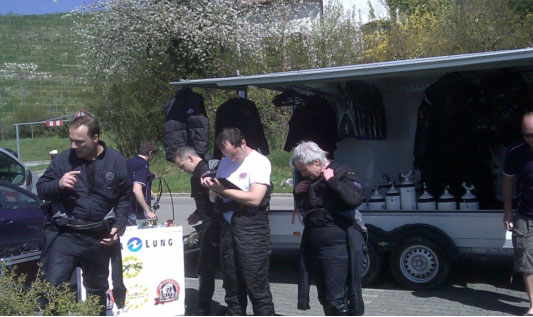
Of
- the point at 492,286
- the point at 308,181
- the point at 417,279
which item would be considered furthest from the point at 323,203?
the point at 492,286

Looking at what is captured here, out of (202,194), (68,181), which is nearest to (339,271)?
(202,194)

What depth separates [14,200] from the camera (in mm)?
7777

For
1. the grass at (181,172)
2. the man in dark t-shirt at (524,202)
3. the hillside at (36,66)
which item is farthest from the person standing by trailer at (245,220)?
the hillside at (36,66)

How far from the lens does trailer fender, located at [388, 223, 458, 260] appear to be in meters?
6.85

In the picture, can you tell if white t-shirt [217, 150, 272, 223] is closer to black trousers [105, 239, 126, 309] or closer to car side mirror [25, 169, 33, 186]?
black trousers [105, 239, 126, 309]

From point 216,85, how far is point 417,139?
2869 millimetres

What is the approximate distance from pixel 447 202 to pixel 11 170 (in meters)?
7.38

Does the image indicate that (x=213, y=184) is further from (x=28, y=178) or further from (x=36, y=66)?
(x=36, y=66)

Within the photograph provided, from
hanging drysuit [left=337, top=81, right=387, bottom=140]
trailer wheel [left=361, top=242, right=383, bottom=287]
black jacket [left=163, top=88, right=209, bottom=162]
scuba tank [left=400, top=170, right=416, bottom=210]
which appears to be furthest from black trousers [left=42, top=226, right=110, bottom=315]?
hanging drysuit [left=337, top=81, right=387, bottom=140]

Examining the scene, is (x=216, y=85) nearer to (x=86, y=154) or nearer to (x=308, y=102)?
(x=308, y=102)

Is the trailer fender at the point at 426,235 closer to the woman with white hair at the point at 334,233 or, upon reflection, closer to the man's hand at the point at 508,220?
the man's hand at the point at 508,220

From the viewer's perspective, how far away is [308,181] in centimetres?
495

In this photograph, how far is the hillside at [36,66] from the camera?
4919cm

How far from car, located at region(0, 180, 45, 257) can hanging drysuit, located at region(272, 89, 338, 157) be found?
3.54m
